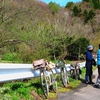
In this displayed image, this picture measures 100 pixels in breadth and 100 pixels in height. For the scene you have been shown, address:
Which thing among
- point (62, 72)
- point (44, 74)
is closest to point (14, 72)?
point (44, 74)

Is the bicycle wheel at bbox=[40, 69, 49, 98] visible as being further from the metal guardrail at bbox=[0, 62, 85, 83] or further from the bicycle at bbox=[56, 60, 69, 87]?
the bicycle at bbox=[56, 60, 69, 87]

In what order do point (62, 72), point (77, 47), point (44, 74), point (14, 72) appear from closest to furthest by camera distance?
point (14, 72), point (44, 74), point (62, 72), point (77, 47)

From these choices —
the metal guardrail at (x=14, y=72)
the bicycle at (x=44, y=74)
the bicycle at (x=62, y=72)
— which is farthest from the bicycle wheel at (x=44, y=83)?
the bicycle at (x=62, y=72)

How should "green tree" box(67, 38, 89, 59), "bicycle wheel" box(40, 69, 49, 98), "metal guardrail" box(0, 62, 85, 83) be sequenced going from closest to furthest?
"metal guardrail" box(0, 62, 85, 83), "bicycle wheel" box(40, 69, 49, 98), "green tree" box(67, 38, 89, 59)

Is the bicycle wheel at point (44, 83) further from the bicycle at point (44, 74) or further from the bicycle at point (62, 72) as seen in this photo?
the bicycle at point (62, 72)

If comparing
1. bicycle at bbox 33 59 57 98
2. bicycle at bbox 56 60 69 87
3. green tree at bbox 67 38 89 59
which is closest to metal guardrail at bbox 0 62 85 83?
bicycle at bbox 33 59 57 98

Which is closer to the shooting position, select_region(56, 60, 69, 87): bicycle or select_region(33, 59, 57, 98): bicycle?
select_region(33, 59, 57, 98): bicycle

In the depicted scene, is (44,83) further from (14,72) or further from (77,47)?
(77,47)

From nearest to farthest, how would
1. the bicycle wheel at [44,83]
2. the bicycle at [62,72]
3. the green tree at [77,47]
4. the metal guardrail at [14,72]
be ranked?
the metal guardrail at [14,72] → the bicycle wheel at [44,83] → the bicycle at [62,72] → the green tree at [77,47]

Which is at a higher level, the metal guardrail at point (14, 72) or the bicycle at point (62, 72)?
the metal guardrail at point (14, 72)

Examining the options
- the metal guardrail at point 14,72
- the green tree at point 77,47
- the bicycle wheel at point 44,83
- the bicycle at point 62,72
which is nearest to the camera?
the metal guardrail at point 14,72

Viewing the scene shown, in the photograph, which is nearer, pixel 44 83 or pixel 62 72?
pixel 44 83

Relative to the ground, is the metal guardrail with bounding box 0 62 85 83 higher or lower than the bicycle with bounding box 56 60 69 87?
higher

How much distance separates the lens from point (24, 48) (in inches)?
701
